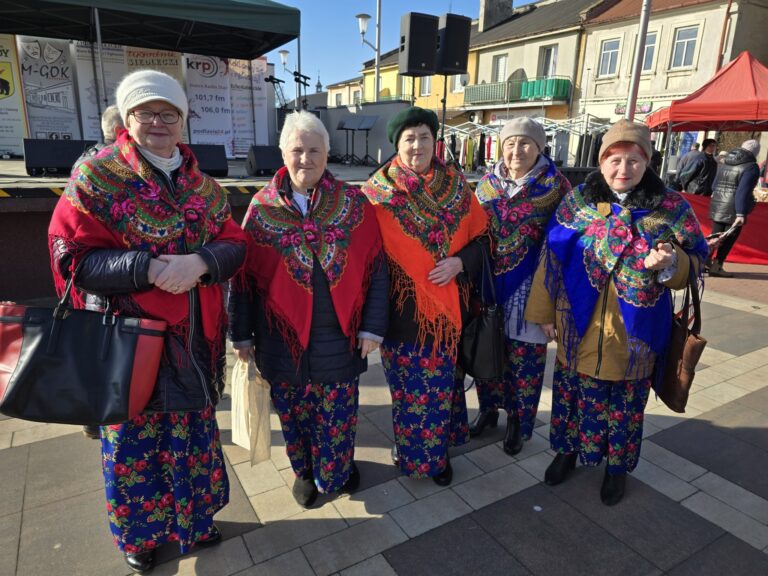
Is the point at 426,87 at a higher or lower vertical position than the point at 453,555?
higher

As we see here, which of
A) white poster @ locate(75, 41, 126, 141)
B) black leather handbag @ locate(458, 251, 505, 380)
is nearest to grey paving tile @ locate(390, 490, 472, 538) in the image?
black leather handbag @ locate(458, 251, 505, 380)

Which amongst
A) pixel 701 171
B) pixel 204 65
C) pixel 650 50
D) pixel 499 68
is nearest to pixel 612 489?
pixel 701 171

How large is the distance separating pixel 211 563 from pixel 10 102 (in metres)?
11.8

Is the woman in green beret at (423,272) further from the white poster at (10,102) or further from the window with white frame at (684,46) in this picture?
the window with white frame at (684,46)

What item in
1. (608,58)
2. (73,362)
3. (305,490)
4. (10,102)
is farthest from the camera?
(608,58)

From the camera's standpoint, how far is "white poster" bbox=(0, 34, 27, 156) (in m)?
9.94

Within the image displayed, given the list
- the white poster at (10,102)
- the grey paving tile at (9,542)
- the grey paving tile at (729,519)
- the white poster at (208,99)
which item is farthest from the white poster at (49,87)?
the grey paving tile at (729,519)

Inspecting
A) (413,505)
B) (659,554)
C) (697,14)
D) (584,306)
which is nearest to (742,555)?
(659,554)

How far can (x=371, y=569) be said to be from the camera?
2.00 metres

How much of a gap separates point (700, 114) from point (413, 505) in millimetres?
7905

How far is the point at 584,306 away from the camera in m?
2.26

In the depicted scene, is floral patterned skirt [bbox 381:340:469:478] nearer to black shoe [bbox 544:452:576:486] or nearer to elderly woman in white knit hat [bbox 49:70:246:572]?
black shoe [bbox 544:452:576:486]

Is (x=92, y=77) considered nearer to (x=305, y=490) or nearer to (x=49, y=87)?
(x=49, y=87)

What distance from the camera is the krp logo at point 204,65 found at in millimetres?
11594
